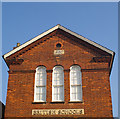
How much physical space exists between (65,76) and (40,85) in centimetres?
206

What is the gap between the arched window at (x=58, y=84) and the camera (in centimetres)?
1996

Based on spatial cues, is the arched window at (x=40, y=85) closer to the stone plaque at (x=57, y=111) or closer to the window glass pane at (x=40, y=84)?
the window glass pane at (x=40, y=84)

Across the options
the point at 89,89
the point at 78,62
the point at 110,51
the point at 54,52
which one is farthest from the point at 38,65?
the point at 110,51

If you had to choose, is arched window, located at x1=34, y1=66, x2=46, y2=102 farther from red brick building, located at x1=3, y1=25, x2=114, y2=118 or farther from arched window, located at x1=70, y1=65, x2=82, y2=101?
arched window, located at x1=70, y1=65, x2=82, y2=101

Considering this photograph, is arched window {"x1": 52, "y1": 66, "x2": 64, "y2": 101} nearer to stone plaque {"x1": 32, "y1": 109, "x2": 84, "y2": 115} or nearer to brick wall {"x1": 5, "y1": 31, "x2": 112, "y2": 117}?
A: brick wall {"x1": 5, "y1": 31, "x2": 112, "y2": 117}

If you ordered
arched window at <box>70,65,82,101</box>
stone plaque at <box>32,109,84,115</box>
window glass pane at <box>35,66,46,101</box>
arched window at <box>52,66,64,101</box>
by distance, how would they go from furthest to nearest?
window glass pane at <box>35,66,46,101</box> → arched window at <box>52,66,64,101</box> → arched window at <box>70,65,82,101</box> → stone plaque at <box>32,109,84,115</box>

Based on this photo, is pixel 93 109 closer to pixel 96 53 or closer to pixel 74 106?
pixel 74 106

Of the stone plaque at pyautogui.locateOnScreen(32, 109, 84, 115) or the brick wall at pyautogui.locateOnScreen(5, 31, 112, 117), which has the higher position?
the brick wall at pyautogui.locateOnScreen(5, 31, 112, 117)

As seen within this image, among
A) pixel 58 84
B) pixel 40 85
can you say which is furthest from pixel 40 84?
pixel 58 84

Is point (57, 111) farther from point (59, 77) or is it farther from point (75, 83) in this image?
point (59, 77)

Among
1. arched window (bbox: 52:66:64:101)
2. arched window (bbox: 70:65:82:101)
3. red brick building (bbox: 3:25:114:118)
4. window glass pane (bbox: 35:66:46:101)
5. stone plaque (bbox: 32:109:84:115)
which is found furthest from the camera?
window glass pane (bbox: 35:66:46:101)

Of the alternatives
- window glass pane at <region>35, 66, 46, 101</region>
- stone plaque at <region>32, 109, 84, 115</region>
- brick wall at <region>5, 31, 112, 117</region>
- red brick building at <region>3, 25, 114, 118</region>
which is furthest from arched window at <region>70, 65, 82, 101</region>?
window glass pane at <region>35, 66, 46, 101</region>

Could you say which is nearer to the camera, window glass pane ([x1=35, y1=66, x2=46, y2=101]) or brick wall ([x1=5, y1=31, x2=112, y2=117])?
brick wall ([x1=5, y1=31, x2=112, y2=117])

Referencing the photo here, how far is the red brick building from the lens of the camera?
63.4 feet
